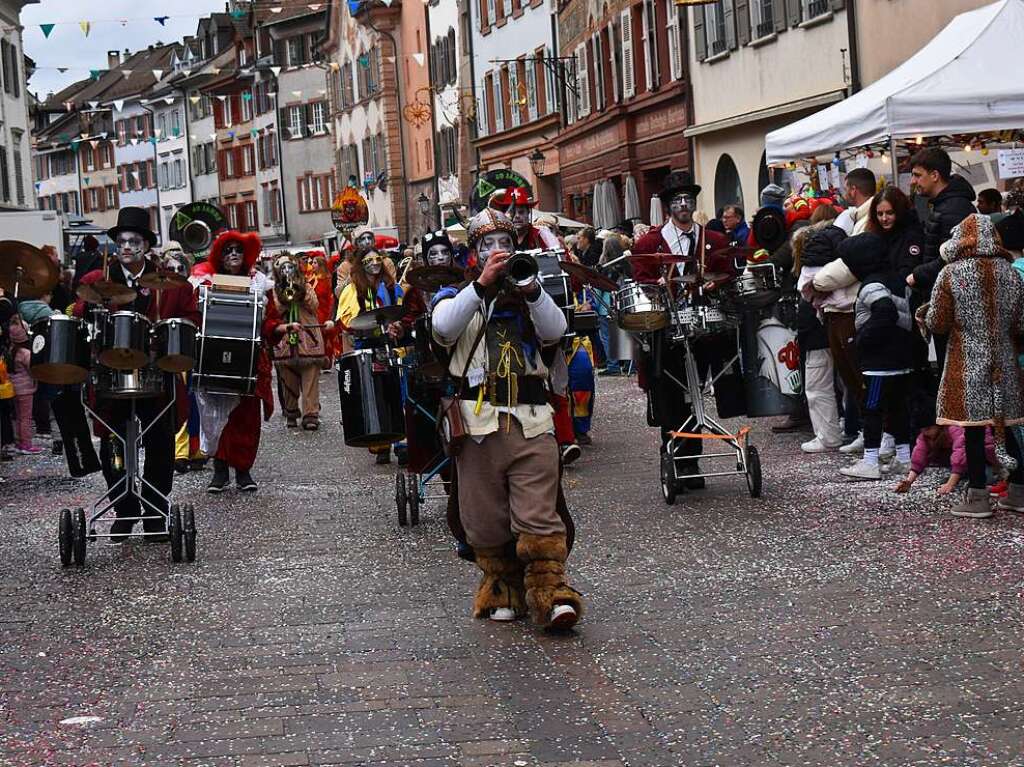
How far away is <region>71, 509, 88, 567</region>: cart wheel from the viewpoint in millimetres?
9883

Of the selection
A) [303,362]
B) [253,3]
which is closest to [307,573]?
[303,362]

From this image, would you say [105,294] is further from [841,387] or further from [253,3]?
[253,3]

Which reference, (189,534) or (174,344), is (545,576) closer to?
(189,534)

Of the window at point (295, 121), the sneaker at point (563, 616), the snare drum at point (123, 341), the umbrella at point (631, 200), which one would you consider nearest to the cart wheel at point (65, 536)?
the snare drum at point (123, 341)

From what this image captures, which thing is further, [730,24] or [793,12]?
[730,24]

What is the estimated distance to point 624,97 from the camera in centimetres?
3706

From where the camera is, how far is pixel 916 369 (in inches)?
468

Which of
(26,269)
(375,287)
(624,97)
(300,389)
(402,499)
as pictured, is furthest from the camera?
(624,97)

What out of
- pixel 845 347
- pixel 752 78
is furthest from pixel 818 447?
pixel 752 78

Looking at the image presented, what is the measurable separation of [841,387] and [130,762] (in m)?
9.14

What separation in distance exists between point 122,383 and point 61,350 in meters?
0.42

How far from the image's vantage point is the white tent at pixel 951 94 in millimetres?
14281

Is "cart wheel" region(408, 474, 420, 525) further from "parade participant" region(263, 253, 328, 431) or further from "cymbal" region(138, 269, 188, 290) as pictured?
"parade participant" region(263, 253, 328, 431)

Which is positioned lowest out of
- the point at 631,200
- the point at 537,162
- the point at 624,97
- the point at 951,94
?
the point at 631,200
